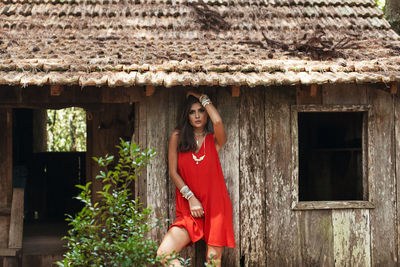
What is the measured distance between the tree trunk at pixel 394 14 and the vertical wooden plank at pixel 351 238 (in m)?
4.86

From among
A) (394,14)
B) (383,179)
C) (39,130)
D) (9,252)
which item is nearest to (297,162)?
(383,179)

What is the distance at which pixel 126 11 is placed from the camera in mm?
7262

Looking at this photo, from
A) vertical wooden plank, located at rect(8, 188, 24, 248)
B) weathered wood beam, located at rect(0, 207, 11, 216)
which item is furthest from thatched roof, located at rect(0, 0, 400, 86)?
weathered wood beam, located at rect(0, 207, 11, 216)

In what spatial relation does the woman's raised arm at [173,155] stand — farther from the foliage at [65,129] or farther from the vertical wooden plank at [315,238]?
the foliage at [65,129]

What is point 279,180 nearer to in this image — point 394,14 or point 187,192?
point 187,192

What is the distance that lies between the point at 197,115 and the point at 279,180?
140 cm

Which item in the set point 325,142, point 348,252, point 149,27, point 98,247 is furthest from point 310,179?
point 98,247

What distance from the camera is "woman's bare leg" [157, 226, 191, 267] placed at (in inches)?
197

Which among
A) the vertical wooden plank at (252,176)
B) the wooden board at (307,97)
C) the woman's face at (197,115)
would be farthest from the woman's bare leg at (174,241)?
the wooden board at (307,97)

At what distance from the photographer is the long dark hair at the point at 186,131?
5.31m

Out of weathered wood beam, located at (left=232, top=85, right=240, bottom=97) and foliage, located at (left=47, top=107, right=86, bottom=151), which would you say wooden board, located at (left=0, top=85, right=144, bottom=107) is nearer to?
weathered wood beam, located at (left=232, top=85, right=240, bottom=97)

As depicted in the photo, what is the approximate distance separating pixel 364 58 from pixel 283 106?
1.19 metres

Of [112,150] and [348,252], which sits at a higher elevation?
[112,150]

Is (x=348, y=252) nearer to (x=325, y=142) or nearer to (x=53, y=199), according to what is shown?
(x=325, y=142)
